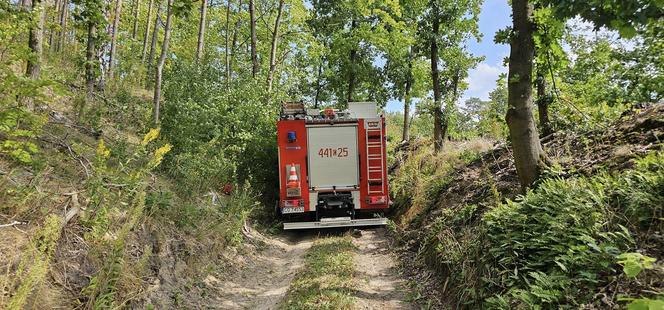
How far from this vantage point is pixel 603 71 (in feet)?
46.9

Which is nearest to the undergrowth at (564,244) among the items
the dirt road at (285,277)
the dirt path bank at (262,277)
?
the dirt road at (285,277)

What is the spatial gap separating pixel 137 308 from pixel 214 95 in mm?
7257

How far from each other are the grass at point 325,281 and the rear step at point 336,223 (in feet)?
4.80

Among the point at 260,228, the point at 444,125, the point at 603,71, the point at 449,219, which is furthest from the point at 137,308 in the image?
the point at 603,71

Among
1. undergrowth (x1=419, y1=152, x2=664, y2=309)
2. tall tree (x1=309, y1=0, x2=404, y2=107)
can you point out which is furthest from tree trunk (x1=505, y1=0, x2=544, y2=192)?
tall tree (x1=309, y1=0, x2=404, y2=107)

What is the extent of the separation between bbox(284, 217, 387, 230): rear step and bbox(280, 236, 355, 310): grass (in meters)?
1.46

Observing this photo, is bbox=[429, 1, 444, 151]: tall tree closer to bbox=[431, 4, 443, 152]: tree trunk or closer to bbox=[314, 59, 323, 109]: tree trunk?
bbox=[431, 4, 443, 152]: tree trunk

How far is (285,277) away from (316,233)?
4.17 m

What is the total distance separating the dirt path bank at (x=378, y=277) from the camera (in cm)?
591

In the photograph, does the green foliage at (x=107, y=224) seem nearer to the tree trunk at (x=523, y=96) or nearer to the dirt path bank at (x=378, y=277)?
the dirt path bank at (x=378, y=277)

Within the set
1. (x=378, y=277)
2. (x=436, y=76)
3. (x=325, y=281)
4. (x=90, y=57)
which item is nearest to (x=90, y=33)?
(x=90, y=57)

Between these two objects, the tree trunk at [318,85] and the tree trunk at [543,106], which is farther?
the tree trunk at [318,85]

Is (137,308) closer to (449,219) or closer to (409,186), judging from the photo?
(449,219)

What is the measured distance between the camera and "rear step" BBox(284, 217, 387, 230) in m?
10.9
